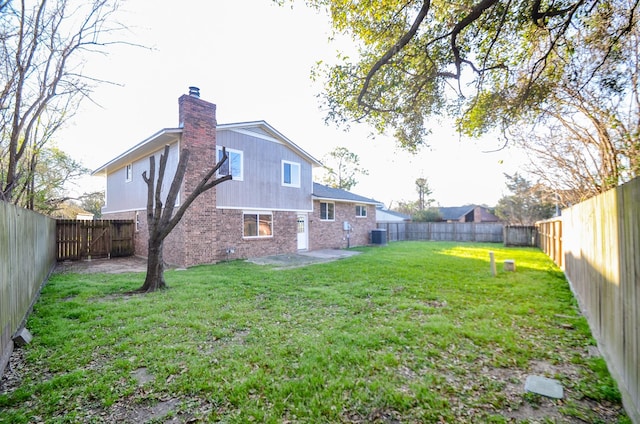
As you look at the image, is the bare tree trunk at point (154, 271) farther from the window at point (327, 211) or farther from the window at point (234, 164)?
the window at point (327, 211)

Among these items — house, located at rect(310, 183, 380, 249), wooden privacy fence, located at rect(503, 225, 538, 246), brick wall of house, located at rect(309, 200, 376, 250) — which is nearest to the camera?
brick wall of house, located at rect(309, 200, 376, 250)

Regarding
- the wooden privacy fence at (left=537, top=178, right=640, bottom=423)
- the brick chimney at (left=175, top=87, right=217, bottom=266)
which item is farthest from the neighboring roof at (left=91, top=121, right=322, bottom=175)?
the wooden privacy fence at (left=537, top=178, right=640, bottom=423)

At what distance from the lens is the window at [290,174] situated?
13977 millimetres

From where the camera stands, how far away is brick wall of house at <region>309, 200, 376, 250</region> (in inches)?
621

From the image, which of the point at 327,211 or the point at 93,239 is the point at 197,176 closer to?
the point at 93,239

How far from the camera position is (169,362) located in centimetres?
350

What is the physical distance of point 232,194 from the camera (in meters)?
11.8

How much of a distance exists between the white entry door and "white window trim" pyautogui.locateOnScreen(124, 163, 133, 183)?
8.36 metres

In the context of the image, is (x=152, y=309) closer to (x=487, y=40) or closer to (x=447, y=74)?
(x=447, y=74)

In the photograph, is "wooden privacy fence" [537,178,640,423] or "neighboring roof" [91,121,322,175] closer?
"wooden privacy fence" [537,178,640,423]

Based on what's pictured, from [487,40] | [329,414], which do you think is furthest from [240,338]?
[487,40]

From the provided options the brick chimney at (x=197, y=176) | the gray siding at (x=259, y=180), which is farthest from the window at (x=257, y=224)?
the brick chimney at (x=197, y=176)

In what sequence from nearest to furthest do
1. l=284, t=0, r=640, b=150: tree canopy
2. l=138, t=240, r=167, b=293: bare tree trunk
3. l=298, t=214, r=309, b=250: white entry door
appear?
1. l=284, t=0, r=640, b=150: tree canopy
2. l=138, t=240, r=167, b=293: bare tree trunk
3. l=298, t=214, r=309, b=250: white entry door

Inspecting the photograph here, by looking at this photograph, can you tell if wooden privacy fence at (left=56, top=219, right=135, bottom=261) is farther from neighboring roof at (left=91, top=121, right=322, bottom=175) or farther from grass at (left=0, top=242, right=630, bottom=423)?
grass at (left=0, top=242, right=630, bottom=423)
